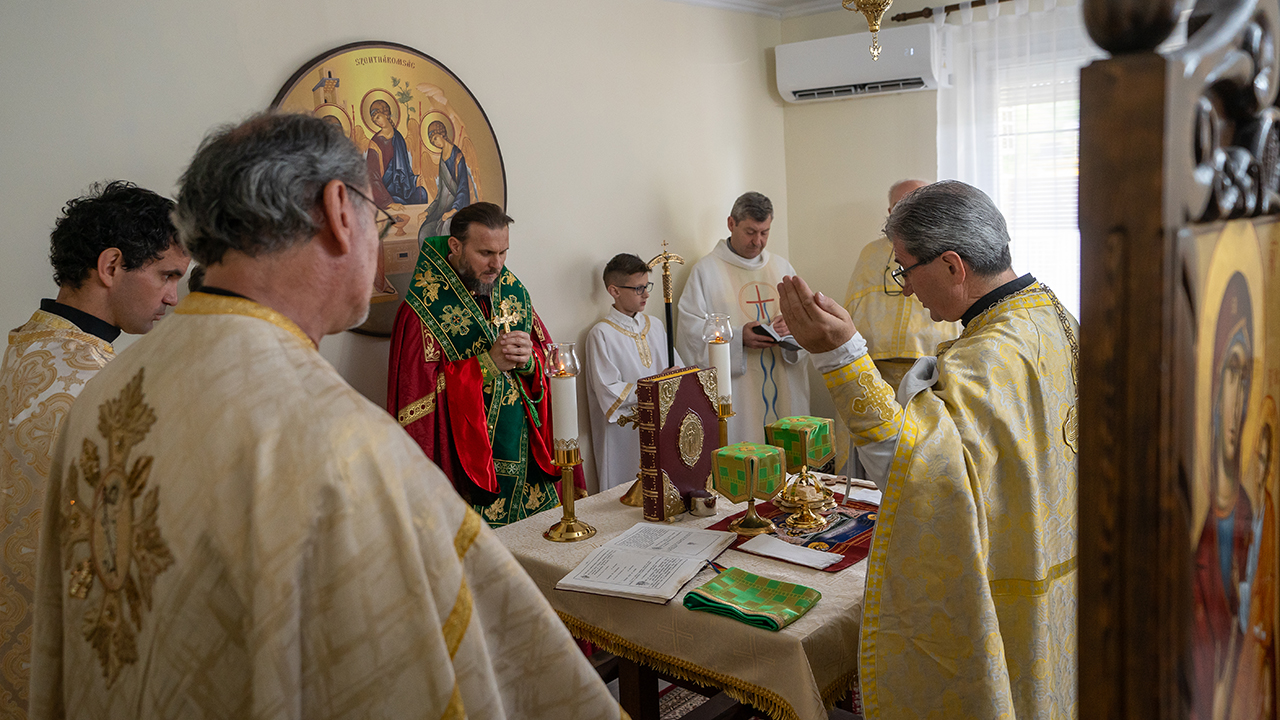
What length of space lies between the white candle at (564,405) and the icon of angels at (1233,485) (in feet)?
5.99

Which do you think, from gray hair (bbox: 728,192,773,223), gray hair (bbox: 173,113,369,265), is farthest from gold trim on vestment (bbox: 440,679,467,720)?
gray hair (bbox: 728,192,773,223)

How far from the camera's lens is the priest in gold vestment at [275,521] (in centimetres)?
101

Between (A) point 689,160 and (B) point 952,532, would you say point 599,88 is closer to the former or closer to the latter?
(A) point 689,160

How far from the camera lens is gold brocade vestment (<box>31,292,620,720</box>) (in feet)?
3.29

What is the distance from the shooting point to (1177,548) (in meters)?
0.52

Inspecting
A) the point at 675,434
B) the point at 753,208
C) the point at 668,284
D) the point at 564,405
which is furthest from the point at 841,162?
the point at 564,405

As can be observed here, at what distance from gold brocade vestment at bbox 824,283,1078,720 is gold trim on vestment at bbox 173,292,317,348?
1.19m

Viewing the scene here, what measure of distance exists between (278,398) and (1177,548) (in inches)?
35.4

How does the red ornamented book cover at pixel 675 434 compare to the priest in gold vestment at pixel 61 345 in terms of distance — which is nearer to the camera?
the priest in gold vestment at pixel 61 345

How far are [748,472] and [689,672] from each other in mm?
542

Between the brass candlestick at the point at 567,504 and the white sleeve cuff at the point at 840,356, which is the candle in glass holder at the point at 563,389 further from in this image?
the white sleeve cuff at the point at 840,356

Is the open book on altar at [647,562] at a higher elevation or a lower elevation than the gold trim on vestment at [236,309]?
lower

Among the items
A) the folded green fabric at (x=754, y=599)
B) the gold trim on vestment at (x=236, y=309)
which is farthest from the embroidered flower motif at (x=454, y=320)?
the gold trim on vestment at (x=236, y=309)

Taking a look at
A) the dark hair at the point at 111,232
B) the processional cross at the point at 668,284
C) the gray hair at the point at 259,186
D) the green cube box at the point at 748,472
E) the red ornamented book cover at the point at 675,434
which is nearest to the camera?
the gray hair at the point at 259,186
